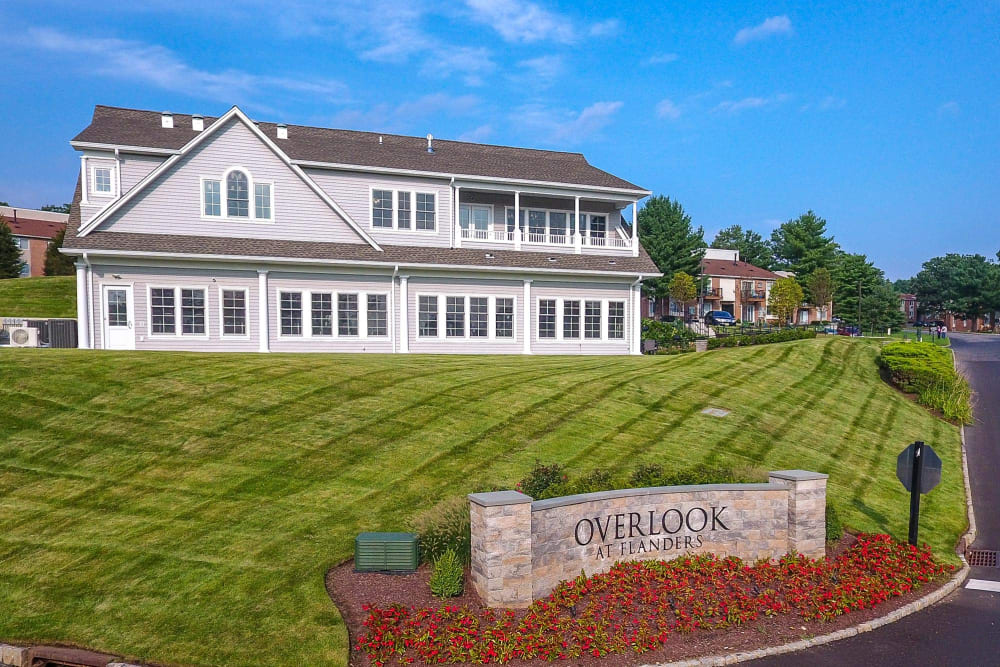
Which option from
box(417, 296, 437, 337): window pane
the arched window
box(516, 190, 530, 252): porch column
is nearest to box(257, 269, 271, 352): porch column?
the arched window

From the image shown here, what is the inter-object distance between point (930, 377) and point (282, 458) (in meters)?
25.9

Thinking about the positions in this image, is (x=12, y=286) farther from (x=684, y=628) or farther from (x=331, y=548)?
(x=684, y=628)

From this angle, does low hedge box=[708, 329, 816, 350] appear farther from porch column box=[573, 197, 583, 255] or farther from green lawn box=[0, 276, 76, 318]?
green lawn box=[0, 276, 76, 318]

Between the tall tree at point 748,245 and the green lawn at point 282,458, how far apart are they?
105654 millimetres

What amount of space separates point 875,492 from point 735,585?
7.90 m

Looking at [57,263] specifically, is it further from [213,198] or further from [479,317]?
[479,317]

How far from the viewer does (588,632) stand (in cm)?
871

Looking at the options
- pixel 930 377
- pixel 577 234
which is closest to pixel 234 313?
pixel 577 234

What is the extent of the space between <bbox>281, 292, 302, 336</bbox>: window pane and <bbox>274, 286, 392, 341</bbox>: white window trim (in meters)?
0.11

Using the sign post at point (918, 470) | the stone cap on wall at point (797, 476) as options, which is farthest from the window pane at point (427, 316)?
the sign post at point (918, 470)

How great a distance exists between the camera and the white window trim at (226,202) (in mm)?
25531

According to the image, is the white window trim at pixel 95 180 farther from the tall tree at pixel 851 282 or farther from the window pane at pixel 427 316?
the tall tree at pixel 851 282

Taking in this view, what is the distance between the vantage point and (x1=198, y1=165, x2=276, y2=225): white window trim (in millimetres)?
25531

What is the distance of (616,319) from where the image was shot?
31312 mm
